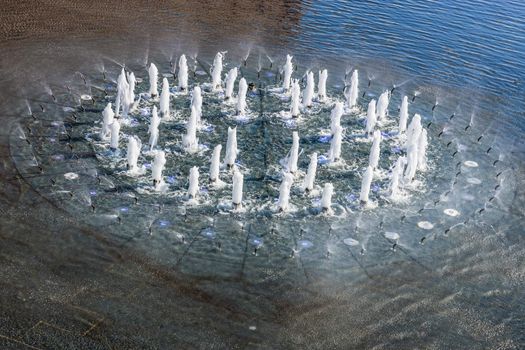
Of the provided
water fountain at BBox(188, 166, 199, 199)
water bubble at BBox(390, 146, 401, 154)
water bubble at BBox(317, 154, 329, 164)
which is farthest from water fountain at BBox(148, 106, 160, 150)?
water bubble at BBox(390, 146, 401, 154)

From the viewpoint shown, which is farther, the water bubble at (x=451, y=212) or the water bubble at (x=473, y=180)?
the water bubble at (x=473, y=180)

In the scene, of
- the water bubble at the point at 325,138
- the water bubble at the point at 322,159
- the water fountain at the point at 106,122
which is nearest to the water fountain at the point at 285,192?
the water bubble at the point at 322,159

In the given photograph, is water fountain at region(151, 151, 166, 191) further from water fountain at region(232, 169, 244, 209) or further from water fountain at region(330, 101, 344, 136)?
water fountain at region(330, 101, 344, 136)

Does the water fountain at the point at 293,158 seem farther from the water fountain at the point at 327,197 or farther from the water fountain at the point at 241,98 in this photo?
the water fountain at the point at 241,98

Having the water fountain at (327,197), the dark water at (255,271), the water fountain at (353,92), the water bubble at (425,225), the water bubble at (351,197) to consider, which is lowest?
the dark water at (255,271)

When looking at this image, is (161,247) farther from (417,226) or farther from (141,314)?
(417,226)

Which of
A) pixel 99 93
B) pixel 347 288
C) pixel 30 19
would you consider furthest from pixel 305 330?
pixel 30 19
